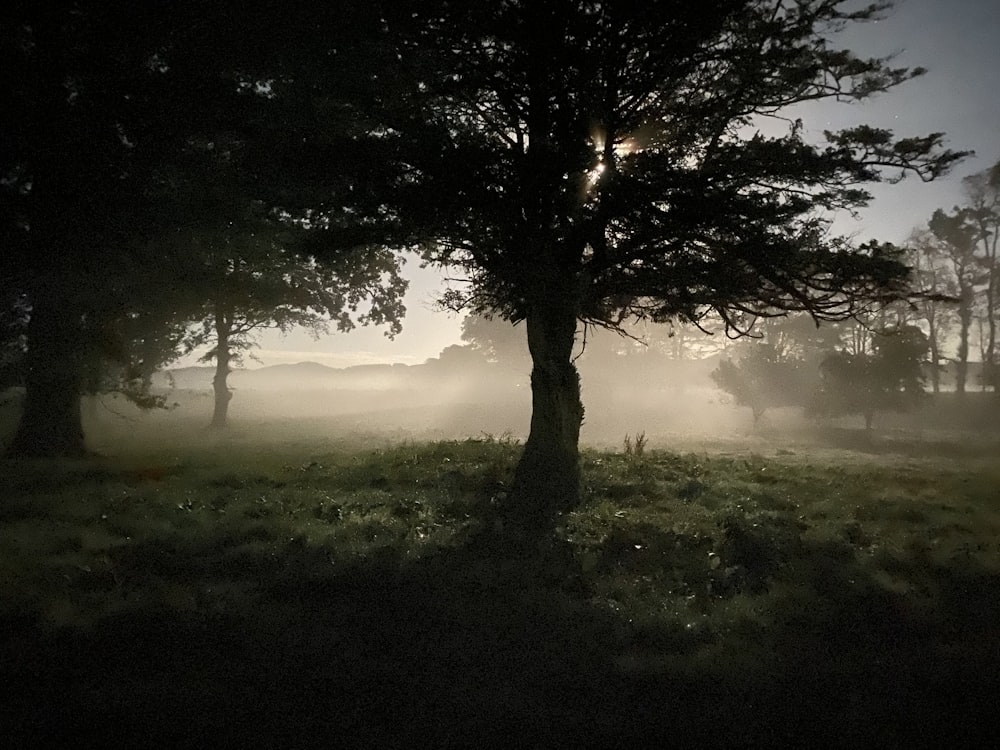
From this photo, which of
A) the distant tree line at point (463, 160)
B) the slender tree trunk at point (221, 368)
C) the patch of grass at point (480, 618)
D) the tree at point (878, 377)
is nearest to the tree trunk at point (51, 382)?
the distant tree line at point (463, 160)

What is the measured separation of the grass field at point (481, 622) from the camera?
4.09 m

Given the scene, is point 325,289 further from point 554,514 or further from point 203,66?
point 554,514

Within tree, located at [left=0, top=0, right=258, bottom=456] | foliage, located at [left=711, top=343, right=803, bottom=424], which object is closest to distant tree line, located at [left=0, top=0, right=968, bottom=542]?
tree, located at [left=0, top=0, right=258, bottom=456]

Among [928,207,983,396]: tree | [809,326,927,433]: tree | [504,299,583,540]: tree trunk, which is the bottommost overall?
[504,299,583,540]: tree trunk

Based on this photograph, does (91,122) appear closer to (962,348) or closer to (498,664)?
(498,664)

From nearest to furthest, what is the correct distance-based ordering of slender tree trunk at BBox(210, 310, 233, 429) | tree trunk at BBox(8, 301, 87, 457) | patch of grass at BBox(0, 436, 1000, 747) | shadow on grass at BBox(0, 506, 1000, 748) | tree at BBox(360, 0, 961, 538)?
shadow on grass at BBox(0, 506, 1000, 748) → patch of grass at BBox(0, 436, 1000, 747) → tree at BBox(360, 0, 961, 538) → tree trunk at BBox(8, 301, 87, 457) → slender tree trunk at BBox(210, 310, 233, 429)

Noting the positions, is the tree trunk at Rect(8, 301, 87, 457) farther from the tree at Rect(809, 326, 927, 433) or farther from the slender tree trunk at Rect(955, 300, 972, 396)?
the slender tree trunk at Rect(955, 300, 972, 396)

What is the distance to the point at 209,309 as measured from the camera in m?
22.8

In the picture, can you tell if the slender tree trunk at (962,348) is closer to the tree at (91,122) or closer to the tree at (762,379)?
the tree at (762,379)

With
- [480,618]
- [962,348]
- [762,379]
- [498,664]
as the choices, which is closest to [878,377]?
[762,379]

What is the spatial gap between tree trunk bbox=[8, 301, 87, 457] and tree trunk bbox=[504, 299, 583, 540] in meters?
11.5

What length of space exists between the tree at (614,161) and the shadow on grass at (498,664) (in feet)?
9.54

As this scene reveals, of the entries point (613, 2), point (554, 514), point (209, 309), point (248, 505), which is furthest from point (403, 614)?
point (209, 309)

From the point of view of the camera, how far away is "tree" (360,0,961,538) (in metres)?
8.80
